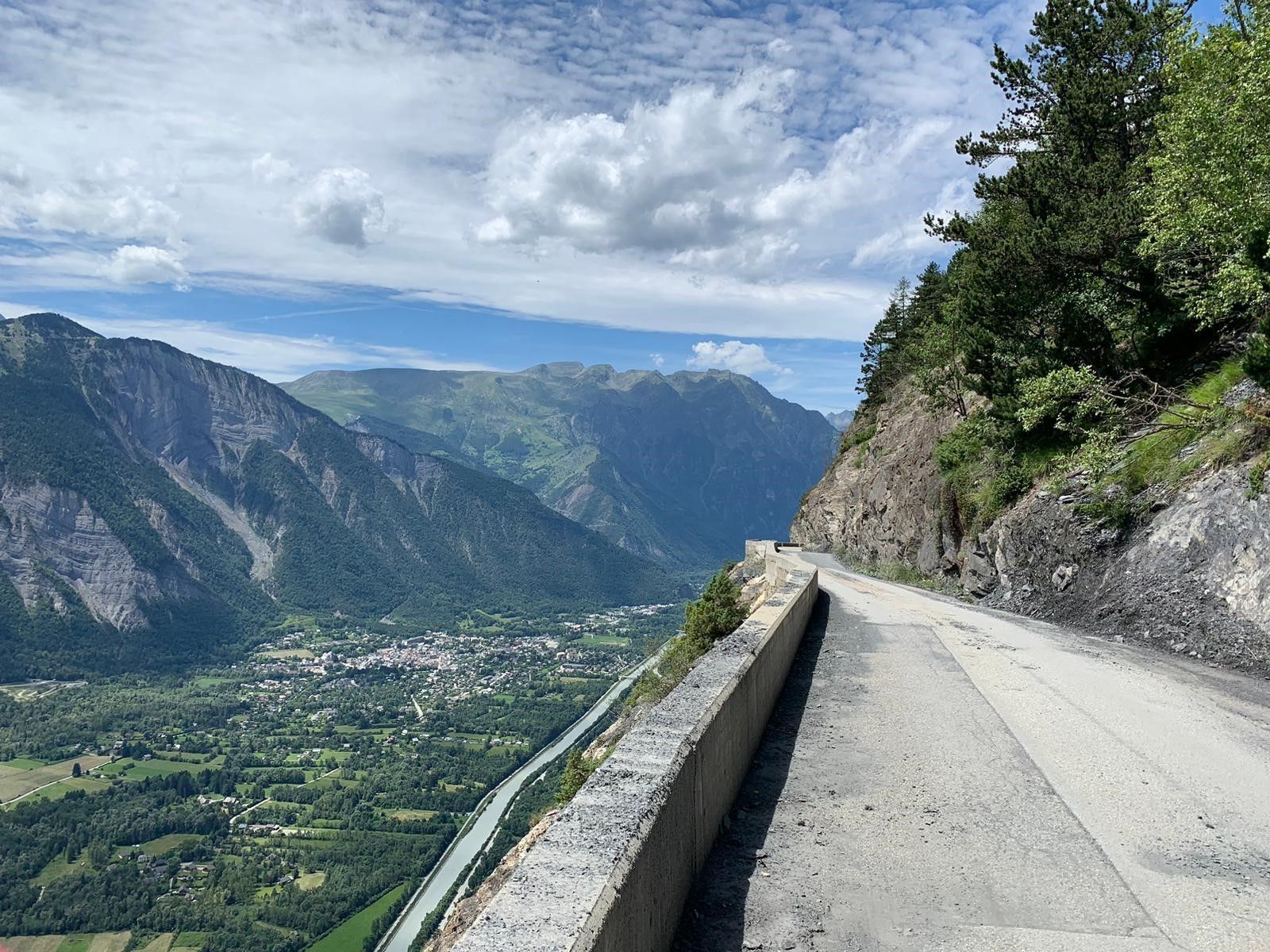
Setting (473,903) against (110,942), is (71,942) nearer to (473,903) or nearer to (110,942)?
(110,942)

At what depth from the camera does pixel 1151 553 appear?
1340 cm

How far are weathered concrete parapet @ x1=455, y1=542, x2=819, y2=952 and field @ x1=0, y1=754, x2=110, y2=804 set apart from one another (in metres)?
115

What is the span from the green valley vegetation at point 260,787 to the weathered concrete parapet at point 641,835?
13.4 metres

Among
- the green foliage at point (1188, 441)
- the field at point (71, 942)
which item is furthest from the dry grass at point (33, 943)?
the green foliage at point (1188, 441)

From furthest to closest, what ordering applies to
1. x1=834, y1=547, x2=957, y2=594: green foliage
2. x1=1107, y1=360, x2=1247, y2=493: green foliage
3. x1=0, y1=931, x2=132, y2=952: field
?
x1=0, y1=931, x2=132, y2=952: field → x1=834, y1=547, x2=957, y2=594: green foliage → x1=1107, y1=360, x2=1247, y2=493: green foliage

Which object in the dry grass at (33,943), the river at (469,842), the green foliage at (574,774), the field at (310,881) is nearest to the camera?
the green foliage at (574,774)

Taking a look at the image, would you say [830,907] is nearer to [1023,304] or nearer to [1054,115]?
[1023,304]

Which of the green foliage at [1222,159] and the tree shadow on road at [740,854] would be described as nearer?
the tree shadow on road at [740,854]

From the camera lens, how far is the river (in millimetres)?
55062

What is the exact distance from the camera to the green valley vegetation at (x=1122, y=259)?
39.8 ft

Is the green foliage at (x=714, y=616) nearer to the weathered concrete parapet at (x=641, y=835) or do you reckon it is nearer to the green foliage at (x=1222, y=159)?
the weathered concrete parapet at (x=641, y=835)

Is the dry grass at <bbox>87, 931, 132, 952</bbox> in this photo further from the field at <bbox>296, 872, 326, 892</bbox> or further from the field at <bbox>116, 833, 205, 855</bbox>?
the field at <bbox>116, 833, 205, 855</bbox>

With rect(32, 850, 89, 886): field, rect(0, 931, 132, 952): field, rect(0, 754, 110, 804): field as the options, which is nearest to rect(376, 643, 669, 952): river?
rect(0, 931, 132, 952): field

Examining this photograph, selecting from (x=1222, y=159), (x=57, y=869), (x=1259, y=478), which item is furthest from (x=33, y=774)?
(x=1222, y=159)
